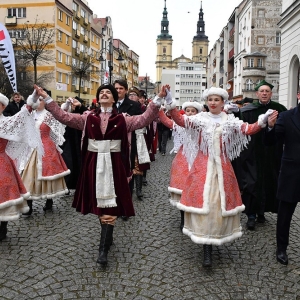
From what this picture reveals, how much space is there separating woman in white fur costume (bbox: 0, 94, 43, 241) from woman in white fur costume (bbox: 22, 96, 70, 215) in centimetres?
89

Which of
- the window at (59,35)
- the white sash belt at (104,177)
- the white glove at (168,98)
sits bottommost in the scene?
the white sash belt at (104,177)

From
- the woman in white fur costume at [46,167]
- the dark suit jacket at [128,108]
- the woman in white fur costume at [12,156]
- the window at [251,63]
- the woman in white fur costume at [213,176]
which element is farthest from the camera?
the window at [251,63]

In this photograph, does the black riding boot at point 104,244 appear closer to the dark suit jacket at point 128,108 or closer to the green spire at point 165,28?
the dark suit jacket at point 128,108

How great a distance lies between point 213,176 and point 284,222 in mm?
979

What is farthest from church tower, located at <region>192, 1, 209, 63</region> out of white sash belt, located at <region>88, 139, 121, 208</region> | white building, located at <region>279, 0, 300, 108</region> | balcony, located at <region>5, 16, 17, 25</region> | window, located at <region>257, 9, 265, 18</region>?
white sash belt, located at <region>88, 139, 121, 208</region>

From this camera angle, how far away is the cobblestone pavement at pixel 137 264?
12.4ft

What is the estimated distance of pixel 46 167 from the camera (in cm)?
646

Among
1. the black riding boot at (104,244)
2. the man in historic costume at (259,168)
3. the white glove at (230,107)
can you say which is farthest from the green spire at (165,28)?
the black riding boot at (104,244)

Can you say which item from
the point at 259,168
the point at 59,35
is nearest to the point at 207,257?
the point at 259,168

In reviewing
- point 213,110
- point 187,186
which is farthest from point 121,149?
point 213,110

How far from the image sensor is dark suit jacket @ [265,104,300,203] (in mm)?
4297

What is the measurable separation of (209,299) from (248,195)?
8.51 ft

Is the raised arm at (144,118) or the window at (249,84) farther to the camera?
the window at (249,84)

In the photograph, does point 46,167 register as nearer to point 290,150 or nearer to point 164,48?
point 290,150
